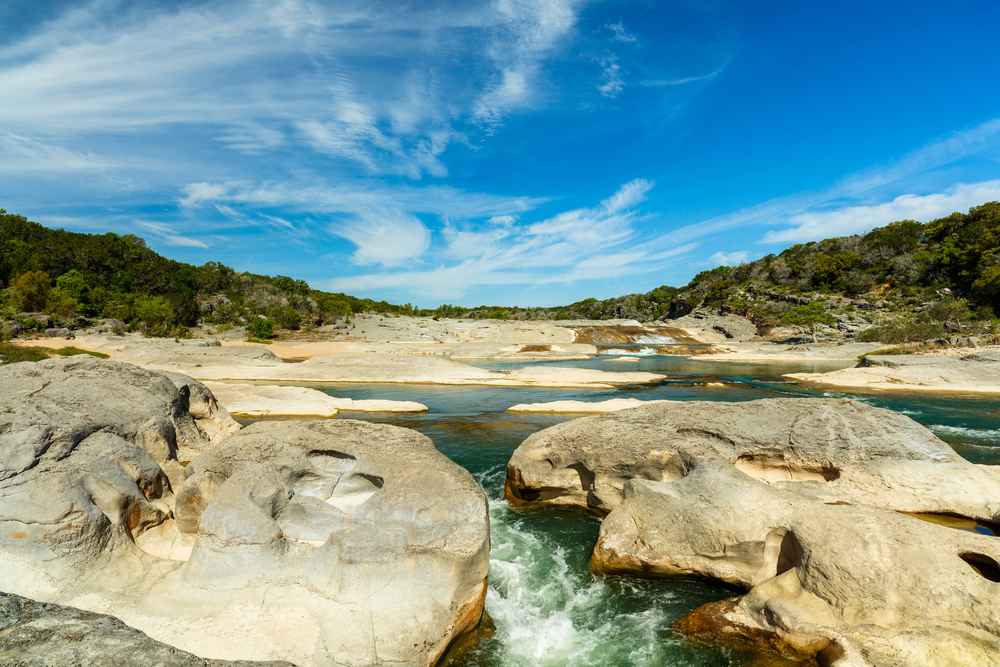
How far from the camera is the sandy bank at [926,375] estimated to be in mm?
25125

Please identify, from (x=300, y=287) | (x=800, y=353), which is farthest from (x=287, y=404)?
(x=300, y=287)

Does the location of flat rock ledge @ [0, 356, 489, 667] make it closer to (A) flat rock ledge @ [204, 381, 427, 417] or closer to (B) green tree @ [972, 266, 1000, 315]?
(A) flat rock ledge @ [204, 381, 427, 417]

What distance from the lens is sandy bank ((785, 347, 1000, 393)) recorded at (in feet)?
82.4

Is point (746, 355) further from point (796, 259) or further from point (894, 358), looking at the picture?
point (796, 259)

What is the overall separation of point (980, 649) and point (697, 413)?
5227 millimetres

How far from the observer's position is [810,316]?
61.1m

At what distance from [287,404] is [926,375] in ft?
116

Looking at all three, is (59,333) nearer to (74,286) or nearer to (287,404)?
(74,286)

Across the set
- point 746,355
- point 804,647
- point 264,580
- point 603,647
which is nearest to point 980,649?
point 804,647

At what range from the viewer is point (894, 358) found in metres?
28.7

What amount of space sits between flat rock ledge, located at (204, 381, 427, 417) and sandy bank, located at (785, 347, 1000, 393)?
26.9m

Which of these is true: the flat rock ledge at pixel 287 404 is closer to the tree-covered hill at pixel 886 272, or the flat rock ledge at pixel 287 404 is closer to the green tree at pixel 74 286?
the green tree at pixel 74 286

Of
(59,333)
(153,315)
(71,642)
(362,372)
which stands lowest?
(362,372)

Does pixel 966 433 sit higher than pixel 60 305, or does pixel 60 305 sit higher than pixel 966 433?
pixel 60 305
